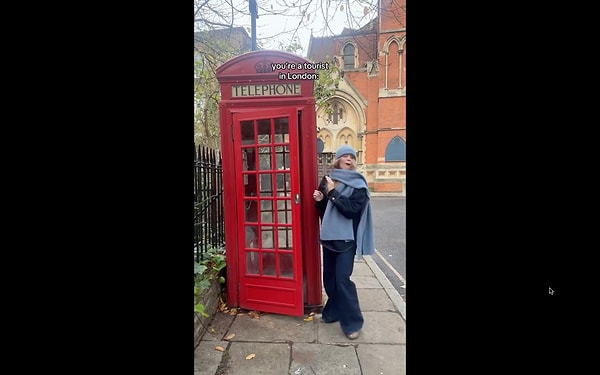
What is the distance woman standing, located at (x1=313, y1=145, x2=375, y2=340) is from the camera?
2178 mm

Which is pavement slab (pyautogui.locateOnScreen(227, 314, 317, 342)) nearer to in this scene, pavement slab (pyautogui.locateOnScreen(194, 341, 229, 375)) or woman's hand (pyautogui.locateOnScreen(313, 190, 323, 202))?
pavement slab (pyautogui.locateOnScreen(194, 341, 229, 375))

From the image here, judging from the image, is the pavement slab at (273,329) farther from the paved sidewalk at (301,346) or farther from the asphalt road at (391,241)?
the asphalt road at (391,241)

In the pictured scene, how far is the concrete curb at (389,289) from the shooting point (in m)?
2.67

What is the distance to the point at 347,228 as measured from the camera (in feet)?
7.27

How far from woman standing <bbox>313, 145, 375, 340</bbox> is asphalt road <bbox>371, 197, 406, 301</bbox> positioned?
469mm

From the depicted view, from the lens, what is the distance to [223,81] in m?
2.46

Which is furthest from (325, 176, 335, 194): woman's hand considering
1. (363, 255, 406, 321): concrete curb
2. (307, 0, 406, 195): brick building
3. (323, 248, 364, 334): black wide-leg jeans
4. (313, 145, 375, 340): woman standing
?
(307, 0, 406, 195): brick building

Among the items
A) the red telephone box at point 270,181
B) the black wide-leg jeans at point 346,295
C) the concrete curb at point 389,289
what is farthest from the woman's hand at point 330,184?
the concrete curb at point 389,289

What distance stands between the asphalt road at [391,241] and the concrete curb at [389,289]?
0.11 metres
